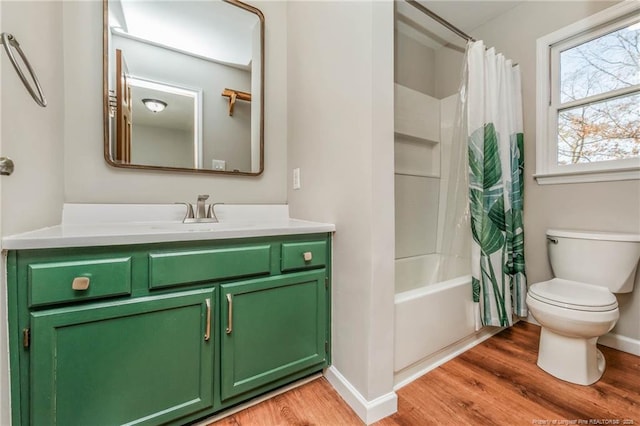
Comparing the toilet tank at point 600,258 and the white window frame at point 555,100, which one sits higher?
the white window frame at point 555,100

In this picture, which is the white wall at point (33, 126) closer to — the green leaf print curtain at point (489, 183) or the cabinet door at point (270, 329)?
the cabinet door at point (270, 329)

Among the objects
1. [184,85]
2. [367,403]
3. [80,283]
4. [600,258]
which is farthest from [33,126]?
[600,258]

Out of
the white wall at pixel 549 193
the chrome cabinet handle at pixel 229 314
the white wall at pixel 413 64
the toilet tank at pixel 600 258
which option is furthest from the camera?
the white wall at pixel 413 64

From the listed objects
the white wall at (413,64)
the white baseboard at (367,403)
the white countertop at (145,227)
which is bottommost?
the white baseboard at (367,403)

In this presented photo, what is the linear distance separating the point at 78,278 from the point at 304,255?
0.80 meters

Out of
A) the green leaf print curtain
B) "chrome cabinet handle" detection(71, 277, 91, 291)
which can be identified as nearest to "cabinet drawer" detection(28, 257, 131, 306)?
"chrome cabinet handle" detection(71, 277, 91, 291)

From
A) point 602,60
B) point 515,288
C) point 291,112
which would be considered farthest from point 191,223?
point 602,60

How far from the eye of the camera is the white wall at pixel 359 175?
1095 mm

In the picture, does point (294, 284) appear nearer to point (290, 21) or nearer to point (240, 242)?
point (240, 242)

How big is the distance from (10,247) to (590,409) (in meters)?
2.21

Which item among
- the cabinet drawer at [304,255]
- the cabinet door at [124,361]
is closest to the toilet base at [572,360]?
the cabinet drawer at [304,255]

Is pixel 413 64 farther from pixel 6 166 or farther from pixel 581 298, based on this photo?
pixel 6 166

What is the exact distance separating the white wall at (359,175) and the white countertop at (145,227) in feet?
0.75

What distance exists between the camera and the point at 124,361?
899 mm
